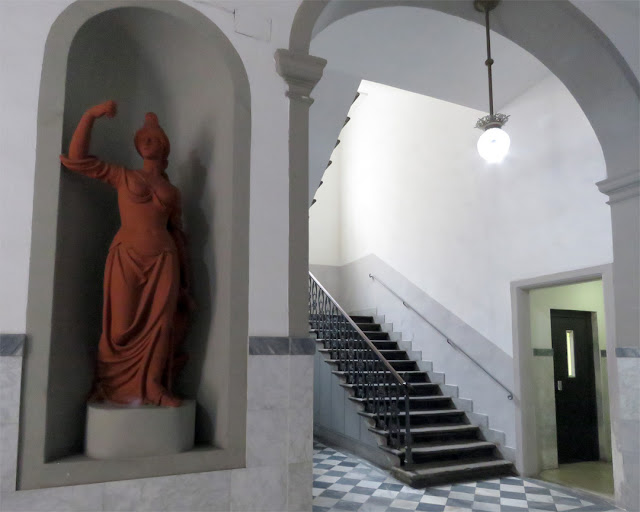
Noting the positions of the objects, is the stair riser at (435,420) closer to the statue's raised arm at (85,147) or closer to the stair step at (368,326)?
the stair step at (368,326)

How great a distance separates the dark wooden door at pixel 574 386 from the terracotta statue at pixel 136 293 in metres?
6.20

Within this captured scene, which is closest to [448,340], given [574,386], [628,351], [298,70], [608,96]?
[574,386]

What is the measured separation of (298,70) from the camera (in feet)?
9.82

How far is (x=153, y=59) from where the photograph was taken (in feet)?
11.0

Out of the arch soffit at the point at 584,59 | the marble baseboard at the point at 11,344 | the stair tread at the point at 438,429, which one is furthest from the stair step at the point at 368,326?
the marble baseboard at the point at 11,344

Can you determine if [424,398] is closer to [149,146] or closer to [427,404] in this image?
[427,404]

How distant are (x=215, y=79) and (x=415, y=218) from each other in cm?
658

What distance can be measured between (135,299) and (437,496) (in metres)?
4.23

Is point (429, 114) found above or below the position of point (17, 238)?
above

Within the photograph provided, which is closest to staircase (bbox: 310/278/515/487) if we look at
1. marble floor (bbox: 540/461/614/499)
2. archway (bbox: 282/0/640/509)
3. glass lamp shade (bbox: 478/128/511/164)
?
marble floor (bbox: 540/461/614/499)

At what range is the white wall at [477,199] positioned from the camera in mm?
6062

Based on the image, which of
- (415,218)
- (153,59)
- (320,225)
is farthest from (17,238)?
(320,225)

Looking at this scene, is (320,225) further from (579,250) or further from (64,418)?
(64,418)

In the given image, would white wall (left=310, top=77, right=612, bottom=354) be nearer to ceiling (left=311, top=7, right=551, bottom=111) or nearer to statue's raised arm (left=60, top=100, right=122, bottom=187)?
ceiling (left=311, top=7, right=551, bottom=111)
